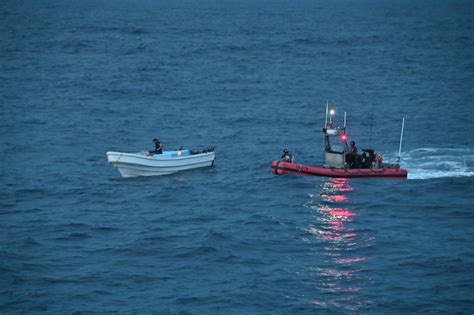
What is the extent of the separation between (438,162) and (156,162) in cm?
1581

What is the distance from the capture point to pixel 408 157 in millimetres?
55719

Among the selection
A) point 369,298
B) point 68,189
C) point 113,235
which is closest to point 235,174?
Result: point 68,189

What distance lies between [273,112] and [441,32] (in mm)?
78487

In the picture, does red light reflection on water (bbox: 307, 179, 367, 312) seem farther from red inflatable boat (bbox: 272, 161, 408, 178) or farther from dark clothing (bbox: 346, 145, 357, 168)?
dark clothing (bbox: 346, 145, 357, 168)

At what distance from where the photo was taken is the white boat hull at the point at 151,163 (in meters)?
49.7

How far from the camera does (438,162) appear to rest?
54.0 meters

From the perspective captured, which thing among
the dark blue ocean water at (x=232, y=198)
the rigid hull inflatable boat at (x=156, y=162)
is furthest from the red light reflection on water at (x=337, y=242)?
the rigid hull inflatable boat at (x=156, y=162)

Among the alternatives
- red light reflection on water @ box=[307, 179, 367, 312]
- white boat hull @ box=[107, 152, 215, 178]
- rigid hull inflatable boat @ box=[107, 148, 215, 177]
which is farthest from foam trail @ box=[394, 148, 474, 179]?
white boat hull @ box=[107, 152, 215, 178]

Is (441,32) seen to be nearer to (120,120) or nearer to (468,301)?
(120,120)

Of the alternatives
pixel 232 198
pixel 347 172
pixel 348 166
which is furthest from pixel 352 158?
pixel 232 198

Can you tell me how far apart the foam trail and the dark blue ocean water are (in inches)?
8.6

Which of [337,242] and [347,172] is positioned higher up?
[347,172]

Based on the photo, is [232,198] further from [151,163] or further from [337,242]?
[337,242]

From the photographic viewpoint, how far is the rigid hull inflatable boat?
49.7 meters
